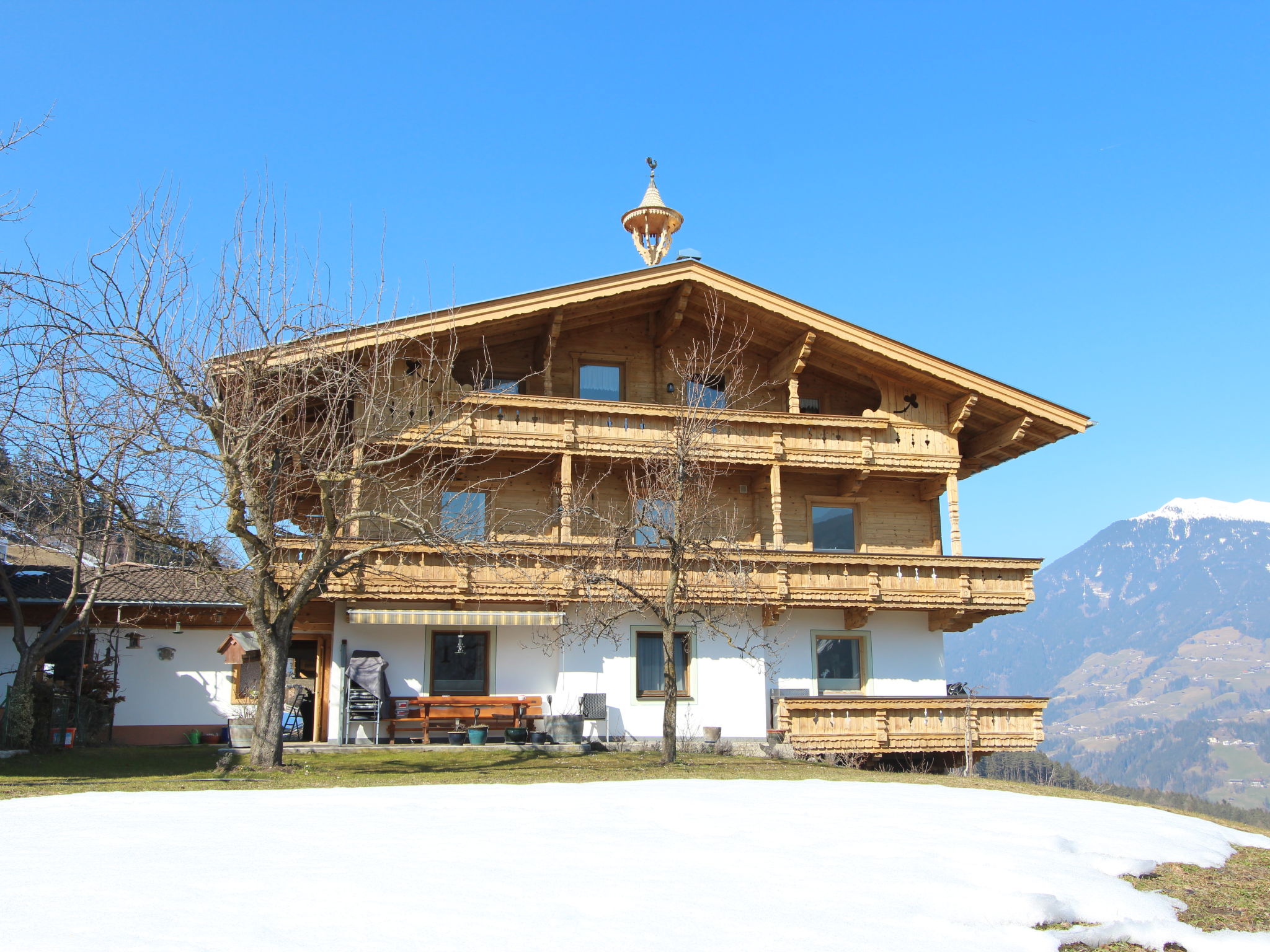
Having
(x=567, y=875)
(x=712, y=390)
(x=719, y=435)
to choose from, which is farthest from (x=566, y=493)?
(x=567, y=875)

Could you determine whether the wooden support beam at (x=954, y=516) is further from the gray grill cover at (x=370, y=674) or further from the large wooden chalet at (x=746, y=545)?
the gray grill cover at (x=370, y=674)

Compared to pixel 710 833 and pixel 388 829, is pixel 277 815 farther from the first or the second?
pixel 710 833

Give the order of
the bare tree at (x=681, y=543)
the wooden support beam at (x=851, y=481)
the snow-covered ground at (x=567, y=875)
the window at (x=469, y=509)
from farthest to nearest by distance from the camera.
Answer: the wooden support beam at (x=851, y=481), the window at (x=469, y=509), the bare tree at (x=681, y=543), the snow-covered ground at (x=567, y=875)

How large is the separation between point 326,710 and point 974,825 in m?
15.8

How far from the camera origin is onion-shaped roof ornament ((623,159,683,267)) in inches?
1243

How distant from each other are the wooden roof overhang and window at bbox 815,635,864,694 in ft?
21.7

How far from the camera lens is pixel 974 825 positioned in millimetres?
10969

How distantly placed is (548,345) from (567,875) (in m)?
19.4

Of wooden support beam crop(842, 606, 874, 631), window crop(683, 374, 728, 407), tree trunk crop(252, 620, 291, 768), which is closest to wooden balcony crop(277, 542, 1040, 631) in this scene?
wooden support beam crop(842, 606, 874, 631)

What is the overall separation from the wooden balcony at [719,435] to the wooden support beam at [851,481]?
1.51ft

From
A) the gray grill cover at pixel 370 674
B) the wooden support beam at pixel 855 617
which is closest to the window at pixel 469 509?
the gray grill cover at pixel 370 674

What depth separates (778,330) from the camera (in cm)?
2783

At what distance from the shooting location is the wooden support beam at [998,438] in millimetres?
27500

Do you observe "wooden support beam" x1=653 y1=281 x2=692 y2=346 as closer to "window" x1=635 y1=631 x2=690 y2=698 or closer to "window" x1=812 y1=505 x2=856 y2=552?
"window" x1=812 y1=505 x2=856 y2=552
